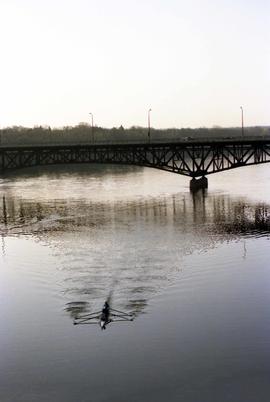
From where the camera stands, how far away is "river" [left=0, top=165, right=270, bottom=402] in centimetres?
2570

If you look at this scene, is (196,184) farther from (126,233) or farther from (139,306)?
(139,306)

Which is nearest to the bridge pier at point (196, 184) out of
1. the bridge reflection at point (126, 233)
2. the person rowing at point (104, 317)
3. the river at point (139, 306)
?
the bridge reflection at point (126, 233)

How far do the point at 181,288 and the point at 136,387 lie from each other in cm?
1445

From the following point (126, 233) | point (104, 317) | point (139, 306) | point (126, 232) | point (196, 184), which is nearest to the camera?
point (104, 317)

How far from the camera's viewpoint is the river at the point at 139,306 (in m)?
25.7

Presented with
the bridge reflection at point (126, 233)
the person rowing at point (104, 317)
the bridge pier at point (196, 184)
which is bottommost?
the person rowing at point (104, 317)

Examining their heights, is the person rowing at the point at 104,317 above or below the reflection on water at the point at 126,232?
below

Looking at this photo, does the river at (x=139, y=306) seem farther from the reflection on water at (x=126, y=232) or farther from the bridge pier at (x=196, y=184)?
the bridge pier at (x=196, y=184)

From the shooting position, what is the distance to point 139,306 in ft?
117

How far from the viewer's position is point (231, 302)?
119 ft

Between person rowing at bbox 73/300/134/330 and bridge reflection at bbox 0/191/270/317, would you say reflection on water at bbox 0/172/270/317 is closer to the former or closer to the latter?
bridge reflection at bbox 0/191/270/317

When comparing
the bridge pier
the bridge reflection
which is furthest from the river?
the bridge pier

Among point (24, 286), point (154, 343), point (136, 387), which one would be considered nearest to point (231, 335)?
point (154, 343)

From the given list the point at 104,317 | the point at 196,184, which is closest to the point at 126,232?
the point at 104,317
